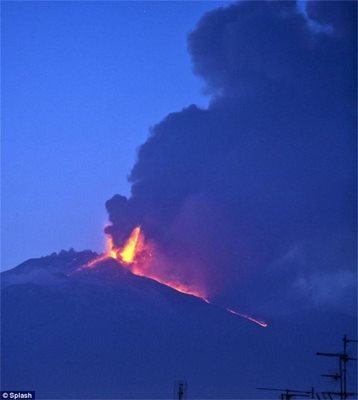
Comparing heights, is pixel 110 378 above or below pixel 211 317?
below

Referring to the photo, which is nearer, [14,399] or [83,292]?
[14,399]

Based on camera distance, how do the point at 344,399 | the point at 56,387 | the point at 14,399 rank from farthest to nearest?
A: 1. the point at 56,387
2. the point at 344,399
3. the point at 14,399

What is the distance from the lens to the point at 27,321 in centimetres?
15938

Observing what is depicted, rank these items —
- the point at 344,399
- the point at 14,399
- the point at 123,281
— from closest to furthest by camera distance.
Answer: the point at 14,399 → the point at 344,399 → the point at 123,281

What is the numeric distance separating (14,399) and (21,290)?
109 meters

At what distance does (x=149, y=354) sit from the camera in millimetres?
155375

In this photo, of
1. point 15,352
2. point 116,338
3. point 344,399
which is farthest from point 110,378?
point 344,399

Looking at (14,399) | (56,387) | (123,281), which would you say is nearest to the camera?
(14,399)

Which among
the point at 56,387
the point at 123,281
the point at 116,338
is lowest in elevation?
the point at 56,387

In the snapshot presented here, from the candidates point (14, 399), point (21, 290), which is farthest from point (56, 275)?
point (14, 399)

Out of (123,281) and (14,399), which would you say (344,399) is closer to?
(14,399)

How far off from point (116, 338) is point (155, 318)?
7.92 m

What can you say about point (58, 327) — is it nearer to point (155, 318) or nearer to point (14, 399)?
point (155, 318)

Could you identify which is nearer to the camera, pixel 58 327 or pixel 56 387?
pixel 56 387
